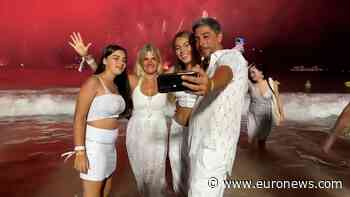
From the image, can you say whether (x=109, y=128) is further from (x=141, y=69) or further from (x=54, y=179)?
(x=54, y=179)

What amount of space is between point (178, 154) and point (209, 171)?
1.21 metres

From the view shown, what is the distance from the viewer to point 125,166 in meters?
5.32

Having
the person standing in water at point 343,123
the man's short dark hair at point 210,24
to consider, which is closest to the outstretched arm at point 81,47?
the man's short dark hair at point 210,24

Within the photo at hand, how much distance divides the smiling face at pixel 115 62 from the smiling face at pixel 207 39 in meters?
1.08

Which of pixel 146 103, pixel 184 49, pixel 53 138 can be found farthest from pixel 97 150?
pixel 53 138

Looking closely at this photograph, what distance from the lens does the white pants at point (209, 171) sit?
1869 millimetres

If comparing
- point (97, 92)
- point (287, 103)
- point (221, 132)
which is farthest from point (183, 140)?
point (287, 103)

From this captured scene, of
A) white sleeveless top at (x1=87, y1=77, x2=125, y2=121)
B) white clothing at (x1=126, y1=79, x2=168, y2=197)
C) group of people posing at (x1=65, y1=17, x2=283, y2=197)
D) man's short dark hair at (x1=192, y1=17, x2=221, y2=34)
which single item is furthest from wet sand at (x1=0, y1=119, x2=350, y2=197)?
white sleeveless top at (x1=87, y1=77, x2=125, y2=121)

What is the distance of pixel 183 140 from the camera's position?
2943mm

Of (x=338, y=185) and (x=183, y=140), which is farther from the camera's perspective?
(x=338, y=185)

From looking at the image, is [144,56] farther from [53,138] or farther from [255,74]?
[53,138]

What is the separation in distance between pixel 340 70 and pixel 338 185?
40.4 meters

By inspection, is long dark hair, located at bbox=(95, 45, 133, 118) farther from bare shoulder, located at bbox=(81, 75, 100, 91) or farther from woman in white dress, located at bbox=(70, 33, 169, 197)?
bare shoulder, located at bbox=(81, 75, 100, 91)

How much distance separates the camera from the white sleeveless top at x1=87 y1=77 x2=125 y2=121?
8.86 feet
